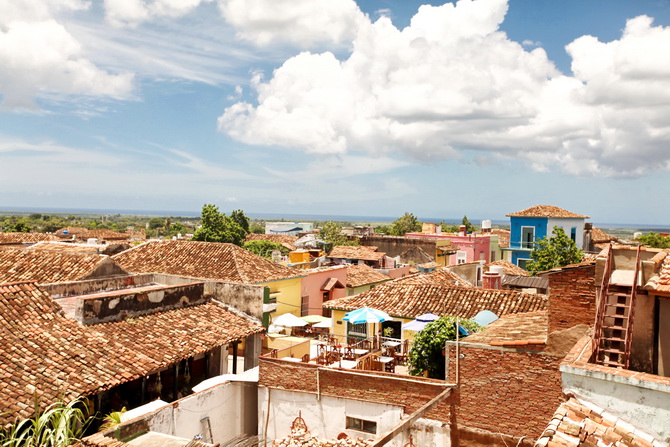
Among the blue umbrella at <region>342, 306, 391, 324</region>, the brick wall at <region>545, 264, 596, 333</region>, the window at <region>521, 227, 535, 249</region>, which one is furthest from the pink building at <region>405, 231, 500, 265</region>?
the brick wall at <region>545, 264, 596, 333</region>

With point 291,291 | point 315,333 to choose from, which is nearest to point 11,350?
point 315,333

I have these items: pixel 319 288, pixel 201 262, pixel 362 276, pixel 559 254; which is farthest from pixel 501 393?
pixel 362 276

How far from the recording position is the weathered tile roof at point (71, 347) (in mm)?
11172

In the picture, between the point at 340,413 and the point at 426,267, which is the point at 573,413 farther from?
the point at 426,267

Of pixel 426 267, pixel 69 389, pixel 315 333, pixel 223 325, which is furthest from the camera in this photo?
pixel 426 267

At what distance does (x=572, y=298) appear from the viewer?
1230cm

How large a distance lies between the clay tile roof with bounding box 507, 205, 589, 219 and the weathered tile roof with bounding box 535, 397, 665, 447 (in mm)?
45052

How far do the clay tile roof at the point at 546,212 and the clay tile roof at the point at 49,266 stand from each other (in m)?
40.0

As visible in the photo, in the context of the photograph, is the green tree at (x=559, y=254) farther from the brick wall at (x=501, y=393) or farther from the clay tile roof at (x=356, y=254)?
the brick wall at (x=501, y=393)

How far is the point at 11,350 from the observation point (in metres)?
12.2

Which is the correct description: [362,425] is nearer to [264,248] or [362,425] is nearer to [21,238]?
[264,248]

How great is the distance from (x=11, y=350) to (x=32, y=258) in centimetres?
1294

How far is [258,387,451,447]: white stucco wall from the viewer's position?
44.7 feet

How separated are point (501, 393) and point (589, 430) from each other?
6.31 meters
